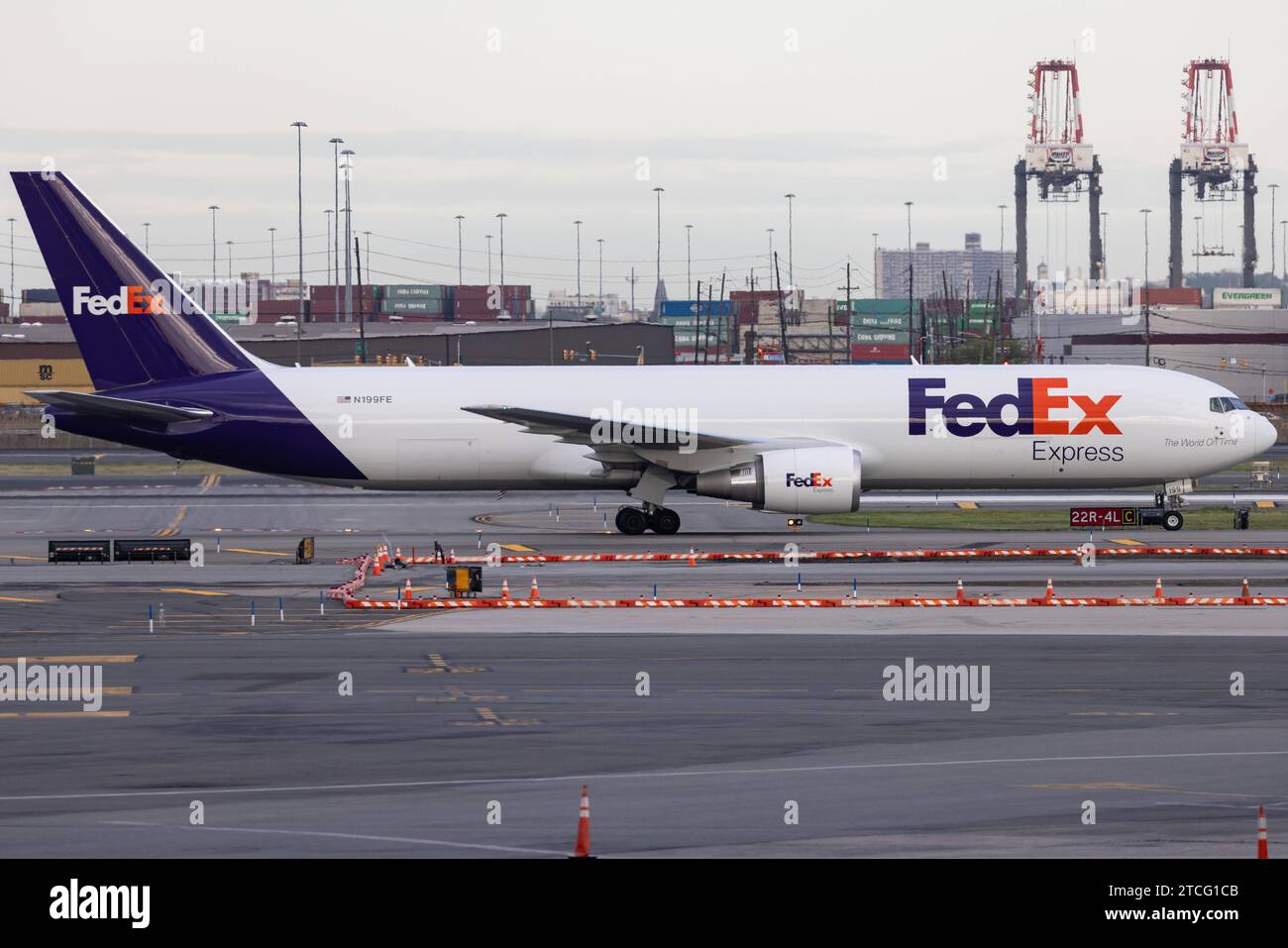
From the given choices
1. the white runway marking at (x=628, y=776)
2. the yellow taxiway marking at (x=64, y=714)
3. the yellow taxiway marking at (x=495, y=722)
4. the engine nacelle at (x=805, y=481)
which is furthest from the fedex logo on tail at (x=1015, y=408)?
the yellow taxiway marking at (x=64, y=714)

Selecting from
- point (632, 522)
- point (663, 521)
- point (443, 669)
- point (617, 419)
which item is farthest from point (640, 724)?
point (663, 521)

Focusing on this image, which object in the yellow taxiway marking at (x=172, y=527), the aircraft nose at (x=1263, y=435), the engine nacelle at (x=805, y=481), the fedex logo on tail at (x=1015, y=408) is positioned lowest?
the yellow taxiway marking at (x=172, y=527)

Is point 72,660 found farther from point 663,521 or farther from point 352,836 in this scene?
point 663,521

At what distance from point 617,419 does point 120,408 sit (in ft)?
47.2

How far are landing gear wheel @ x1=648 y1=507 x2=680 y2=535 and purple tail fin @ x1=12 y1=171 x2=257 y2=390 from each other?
13072 millimetres

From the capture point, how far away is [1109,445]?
47.1 m

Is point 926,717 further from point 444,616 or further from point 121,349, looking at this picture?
point 121,349

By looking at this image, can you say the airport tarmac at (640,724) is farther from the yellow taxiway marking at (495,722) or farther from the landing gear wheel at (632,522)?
the landing gear wheel at (632,522)

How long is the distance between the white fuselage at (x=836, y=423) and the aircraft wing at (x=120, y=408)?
290 centimetres

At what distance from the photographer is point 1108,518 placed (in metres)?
49.0

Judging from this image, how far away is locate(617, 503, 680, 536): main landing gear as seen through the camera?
47.8m

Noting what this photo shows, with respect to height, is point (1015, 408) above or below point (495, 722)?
above

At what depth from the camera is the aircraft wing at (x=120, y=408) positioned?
147ft
